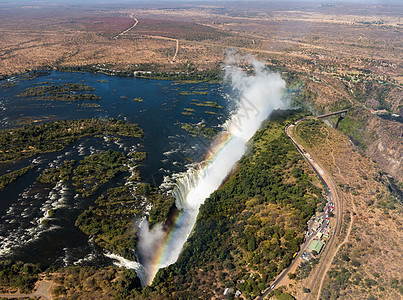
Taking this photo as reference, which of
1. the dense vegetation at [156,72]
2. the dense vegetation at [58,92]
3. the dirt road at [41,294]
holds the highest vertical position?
the dense vegetation at [156,72]

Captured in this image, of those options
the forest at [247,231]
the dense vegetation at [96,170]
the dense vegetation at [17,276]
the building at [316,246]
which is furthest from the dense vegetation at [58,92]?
the building at [316,246]

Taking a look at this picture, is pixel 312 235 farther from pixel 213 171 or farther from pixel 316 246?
pixel 213 171

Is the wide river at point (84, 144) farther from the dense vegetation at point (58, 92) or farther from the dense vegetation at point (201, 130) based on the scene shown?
the dense vegetation at point (58, 92)

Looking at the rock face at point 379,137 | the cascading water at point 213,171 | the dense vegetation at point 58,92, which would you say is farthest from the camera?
the dense vegetation at point 58,92

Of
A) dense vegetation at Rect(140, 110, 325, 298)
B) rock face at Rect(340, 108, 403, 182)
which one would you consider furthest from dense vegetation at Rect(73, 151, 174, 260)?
rock face at Rect(340, 108, 403, 182)

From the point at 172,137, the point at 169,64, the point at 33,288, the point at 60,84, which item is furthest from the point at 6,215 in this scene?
the point at 169,64

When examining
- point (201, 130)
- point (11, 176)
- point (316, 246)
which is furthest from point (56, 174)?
point (316, 246)
